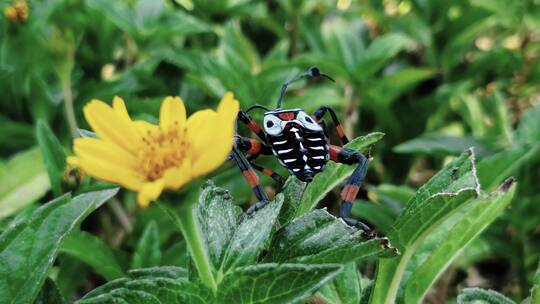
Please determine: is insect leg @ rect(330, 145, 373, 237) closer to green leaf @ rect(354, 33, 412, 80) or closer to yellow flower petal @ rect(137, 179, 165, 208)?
yellow flower petal @ rect(137, 179, 165, 208)

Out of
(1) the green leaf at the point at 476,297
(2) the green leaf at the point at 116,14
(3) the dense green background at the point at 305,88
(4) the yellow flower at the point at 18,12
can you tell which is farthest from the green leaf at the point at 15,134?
(1) the green leaf at the point at 476,297

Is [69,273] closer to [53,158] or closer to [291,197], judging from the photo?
[53,158]

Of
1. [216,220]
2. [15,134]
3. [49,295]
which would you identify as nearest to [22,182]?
[15,134]

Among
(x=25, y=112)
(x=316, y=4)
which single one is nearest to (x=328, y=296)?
(x=25, y=112)

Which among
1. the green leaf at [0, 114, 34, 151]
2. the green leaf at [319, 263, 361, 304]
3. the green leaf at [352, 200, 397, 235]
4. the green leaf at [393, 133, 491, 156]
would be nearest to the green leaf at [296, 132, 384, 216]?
the green leaf at [319, 263, 361, 304]

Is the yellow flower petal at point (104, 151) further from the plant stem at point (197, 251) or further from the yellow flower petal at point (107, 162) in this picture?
the plant stem at point (197, 251)

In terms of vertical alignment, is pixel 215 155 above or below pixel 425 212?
above

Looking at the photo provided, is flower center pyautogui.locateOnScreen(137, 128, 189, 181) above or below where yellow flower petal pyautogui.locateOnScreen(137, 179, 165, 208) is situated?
above
